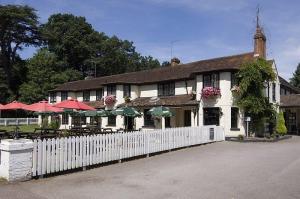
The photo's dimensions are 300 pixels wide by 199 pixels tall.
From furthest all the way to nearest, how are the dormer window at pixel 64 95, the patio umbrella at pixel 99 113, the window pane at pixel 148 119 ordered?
1. the dormer window at pixel 64 95
2. the window pane at pixel 148 119
3. the patio umbrella at pixel 99 113

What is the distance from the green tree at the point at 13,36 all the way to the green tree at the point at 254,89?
41.4m

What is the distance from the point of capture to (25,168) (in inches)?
407

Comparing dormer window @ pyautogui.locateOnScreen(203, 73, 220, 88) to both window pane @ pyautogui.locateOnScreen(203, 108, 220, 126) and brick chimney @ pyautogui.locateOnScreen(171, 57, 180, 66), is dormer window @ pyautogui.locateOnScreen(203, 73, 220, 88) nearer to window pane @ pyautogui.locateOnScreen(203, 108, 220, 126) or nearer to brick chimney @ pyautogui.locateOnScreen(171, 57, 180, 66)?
window pane @ pyautogui.locateOnScreen(203, 108, 220, 126)

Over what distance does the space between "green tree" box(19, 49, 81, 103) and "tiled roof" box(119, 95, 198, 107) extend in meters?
24.1

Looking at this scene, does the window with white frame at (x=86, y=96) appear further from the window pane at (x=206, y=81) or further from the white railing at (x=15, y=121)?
the window pane at (x=206, y=81)

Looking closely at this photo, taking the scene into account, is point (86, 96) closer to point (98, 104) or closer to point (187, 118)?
point (98, 104)

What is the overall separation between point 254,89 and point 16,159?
1941cm

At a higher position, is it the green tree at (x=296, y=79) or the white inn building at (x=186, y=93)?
the green tree at (x=296, y=79)

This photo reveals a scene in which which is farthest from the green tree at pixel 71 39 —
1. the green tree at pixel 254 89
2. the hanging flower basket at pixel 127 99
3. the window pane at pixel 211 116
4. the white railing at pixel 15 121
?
the green tree at pixel 254 89

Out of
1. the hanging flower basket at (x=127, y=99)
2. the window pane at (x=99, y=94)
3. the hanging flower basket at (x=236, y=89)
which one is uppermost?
the window pane at (x=99, y=94)

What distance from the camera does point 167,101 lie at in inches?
1231

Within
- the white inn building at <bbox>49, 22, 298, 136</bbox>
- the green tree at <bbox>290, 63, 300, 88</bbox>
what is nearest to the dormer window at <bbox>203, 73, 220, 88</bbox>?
the white inn building at <bbox>49, 22, 298, 136</bbox>

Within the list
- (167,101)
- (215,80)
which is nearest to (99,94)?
(167,101)

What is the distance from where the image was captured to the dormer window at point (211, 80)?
2761 centimetres
